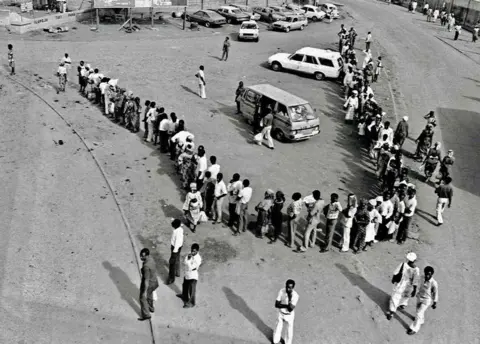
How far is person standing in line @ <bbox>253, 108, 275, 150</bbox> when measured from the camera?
18.9 metres

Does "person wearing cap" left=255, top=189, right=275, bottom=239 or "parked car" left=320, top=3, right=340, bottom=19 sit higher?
"parked car" left=320, top=3, right=340, bottom=19

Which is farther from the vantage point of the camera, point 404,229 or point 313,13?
point 313,13

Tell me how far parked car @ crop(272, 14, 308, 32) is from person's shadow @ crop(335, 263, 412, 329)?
29041 millimetres

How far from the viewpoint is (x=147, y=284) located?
10258mm

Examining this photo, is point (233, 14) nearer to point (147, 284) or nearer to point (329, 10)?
point (329, 10)

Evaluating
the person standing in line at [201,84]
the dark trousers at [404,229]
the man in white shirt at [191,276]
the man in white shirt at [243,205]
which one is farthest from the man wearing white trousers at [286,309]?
the person standing in line at [201,84]

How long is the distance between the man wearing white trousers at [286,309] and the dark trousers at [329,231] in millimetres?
3560

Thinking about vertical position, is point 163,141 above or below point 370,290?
above

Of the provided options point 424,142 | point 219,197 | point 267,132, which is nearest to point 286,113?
point 267,132

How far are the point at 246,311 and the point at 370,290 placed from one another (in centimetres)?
308

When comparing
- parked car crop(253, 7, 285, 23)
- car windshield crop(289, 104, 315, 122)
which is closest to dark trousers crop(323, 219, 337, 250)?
car windshield crop(289, 104, 315, 122)

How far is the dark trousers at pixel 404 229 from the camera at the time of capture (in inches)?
542

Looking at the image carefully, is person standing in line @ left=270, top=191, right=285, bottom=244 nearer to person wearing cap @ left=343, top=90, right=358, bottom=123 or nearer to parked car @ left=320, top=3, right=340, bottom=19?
person wearing cap @ left=343, top=90, right=358, bottom=123

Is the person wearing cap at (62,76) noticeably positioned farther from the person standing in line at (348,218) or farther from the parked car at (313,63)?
the person standing in line at (348,218)
